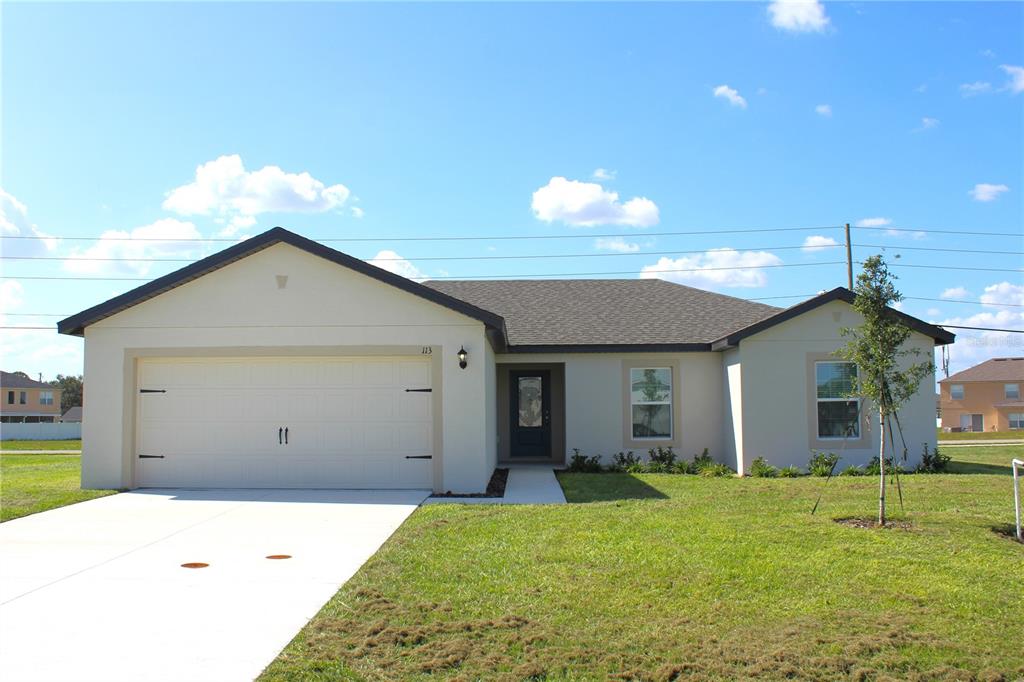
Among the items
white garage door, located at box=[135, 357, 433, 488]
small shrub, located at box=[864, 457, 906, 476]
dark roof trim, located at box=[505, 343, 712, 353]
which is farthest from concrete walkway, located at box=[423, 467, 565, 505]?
small shrub, located at box=[864, 457, 906, 476]

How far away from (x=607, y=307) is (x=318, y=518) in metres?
11.4

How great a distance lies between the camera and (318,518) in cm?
1015

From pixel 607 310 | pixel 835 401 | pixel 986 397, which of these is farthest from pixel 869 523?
pixel 986 397

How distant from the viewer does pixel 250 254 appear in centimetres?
1299

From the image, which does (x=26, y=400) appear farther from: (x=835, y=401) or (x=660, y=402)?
(x=835, y=401)

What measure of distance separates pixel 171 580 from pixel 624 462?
1112 centimetres

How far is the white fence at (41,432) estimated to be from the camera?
1375 inches

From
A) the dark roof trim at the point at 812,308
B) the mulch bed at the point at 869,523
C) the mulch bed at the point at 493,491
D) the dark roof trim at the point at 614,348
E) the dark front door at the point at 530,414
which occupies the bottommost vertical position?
the mulch bed at the point at 869,523

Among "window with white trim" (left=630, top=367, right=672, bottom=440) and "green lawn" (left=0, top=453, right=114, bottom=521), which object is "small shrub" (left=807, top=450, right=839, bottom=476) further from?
"green lawn" (left=0, top=453, right=114, bottom=521)

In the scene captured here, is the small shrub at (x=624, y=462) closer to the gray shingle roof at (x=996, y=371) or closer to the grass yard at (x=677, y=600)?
the grass yard at (x=677, y=600)

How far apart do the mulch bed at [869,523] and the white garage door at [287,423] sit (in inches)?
247

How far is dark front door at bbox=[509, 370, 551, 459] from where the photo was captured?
61.7 feet

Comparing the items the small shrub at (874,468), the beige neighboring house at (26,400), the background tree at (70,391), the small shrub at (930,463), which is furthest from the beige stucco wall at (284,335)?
the background tree at (70,391)

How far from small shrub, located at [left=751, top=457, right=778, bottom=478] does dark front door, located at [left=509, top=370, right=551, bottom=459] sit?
5.20 metres
